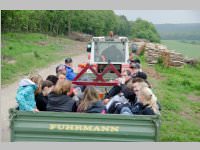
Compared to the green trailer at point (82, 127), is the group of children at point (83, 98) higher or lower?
higher

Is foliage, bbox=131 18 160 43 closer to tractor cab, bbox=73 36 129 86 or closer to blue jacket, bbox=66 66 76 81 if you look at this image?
tractor cab, bbox=73 36 129 86

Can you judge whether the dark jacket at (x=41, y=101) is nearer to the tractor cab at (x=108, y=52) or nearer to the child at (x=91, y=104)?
the child at (x=91, y=104)

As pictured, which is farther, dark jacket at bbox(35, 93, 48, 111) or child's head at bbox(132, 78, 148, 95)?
dark jacket at bbox(35, 93, 48, 111)

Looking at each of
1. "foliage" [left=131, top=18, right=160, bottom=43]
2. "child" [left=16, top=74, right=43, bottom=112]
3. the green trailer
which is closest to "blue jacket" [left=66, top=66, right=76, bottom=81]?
"child" [left=16, top=74, right=43, bottom=112]

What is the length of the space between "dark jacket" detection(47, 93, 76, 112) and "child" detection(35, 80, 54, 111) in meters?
0.63

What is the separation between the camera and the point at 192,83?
16.6m

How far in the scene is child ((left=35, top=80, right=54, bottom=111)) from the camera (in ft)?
22.1

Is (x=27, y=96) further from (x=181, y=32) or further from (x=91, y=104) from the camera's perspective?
(x=181, y=32)

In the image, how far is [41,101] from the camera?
6.74 metres

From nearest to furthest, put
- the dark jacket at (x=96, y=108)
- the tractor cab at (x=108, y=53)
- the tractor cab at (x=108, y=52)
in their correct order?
the dark jacket at (x=96, y=108) → the tractor cab at (x=108, y=53) → the tractor cab at (x=108, y=52)

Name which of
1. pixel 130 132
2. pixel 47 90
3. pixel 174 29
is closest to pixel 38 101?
pixel 47 90

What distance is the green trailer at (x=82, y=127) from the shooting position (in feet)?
17.8

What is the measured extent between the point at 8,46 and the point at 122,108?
18151 mm

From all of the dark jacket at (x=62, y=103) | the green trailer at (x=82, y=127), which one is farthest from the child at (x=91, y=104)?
the green trailer at (x=82, y=127)
